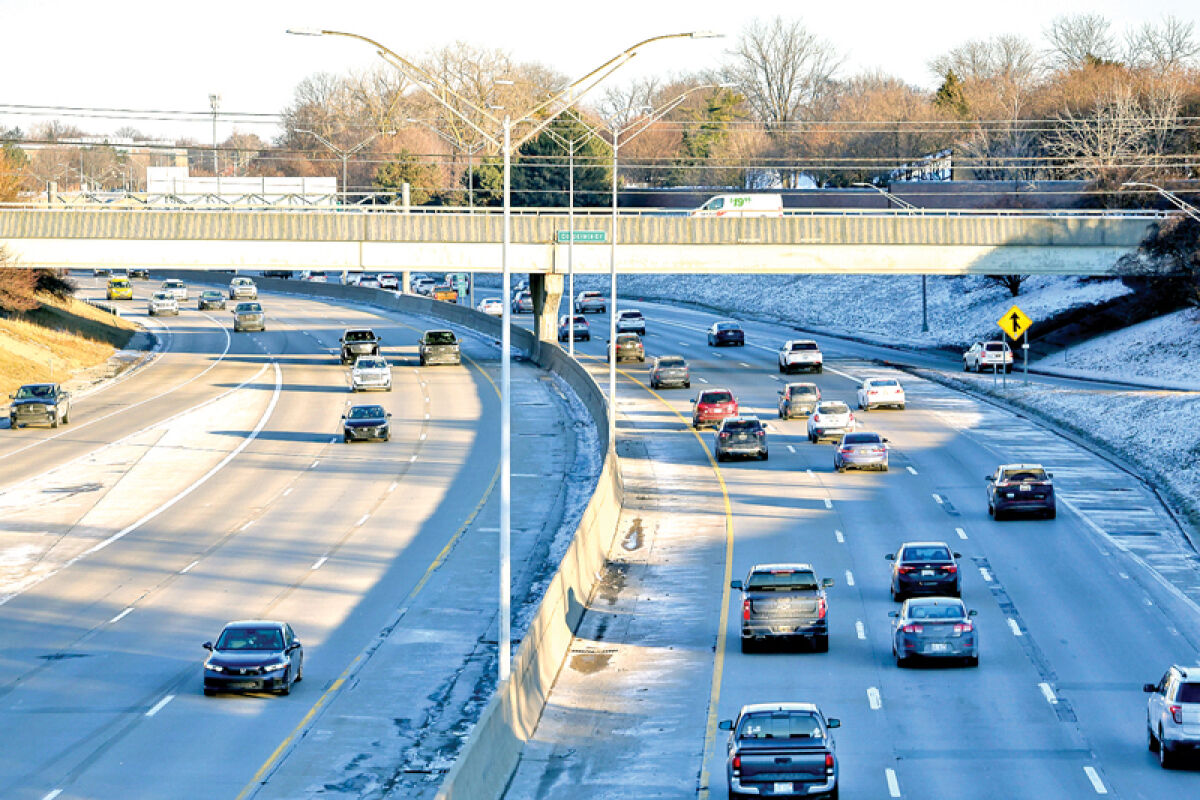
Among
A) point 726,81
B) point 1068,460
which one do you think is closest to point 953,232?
point 1068,460

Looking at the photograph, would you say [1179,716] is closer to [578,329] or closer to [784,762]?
[784,762]

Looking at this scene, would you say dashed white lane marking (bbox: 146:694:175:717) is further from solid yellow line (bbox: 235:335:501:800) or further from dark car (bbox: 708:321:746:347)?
dark car (bbox: 708:321:746:347)

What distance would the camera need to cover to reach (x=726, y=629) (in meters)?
33.9

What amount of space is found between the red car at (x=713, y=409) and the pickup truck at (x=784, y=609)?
3109 centimetres

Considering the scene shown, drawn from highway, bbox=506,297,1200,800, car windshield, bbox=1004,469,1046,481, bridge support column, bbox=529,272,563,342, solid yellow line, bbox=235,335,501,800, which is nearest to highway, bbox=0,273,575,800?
solid yellow line, bbox=235,335,501,800

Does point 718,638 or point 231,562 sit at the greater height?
point 231,562

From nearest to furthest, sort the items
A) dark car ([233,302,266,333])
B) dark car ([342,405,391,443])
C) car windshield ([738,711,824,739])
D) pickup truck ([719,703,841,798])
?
pickup truck ([719,703,841,798]) → car windshield ([738,711,824,739]) → dark car ([342,405,391,443]) → dark car ([233,302,266,333])

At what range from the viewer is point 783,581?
3166 cm

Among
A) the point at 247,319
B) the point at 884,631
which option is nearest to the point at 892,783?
the point at 884,631

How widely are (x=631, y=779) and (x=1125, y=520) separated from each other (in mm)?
25527

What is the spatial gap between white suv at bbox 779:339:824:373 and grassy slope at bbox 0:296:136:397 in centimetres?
3582

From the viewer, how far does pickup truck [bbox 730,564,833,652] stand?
103 feet

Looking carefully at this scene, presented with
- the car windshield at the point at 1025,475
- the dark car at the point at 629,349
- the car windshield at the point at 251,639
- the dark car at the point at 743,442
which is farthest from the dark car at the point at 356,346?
the car windshield at the point at 251,639

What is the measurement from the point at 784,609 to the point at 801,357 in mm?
49097
